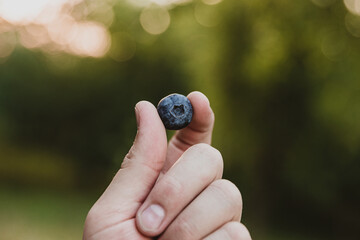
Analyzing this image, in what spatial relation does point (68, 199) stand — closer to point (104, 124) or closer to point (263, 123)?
point (104, 124)

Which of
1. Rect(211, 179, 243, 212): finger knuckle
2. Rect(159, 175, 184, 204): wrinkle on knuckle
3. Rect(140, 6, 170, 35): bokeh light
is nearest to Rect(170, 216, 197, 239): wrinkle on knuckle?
Rect(159, 175, 184, 204): wrinkle on knuckle

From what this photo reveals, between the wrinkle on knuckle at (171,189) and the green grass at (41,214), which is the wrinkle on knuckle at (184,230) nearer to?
the wrinkle on knuckle at (171,189)

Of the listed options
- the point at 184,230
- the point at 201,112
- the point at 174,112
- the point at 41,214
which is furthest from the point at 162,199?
the point at 41,214

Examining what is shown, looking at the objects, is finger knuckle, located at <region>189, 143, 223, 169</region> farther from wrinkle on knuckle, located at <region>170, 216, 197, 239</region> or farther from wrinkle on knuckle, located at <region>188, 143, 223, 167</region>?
wrinkle on knuckle, located at <region>170, 216, 197, 239</region>

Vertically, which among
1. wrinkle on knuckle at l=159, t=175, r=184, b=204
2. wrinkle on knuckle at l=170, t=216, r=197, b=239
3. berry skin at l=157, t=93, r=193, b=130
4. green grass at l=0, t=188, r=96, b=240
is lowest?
green grass at l=0, t=188, r=96, b=240

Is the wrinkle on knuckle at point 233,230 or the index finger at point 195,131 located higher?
the index finger at point 195,131

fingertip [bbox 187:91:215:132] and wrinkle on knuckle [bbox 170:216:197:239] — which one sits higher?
fingertip [bbox 187:91:215:132]

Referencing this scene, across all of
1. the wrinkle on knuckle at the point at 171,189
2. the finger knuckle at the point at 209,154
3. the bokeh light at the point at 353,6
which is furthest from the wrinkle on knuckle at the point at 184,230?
the bokeh light at the point at 353,6
